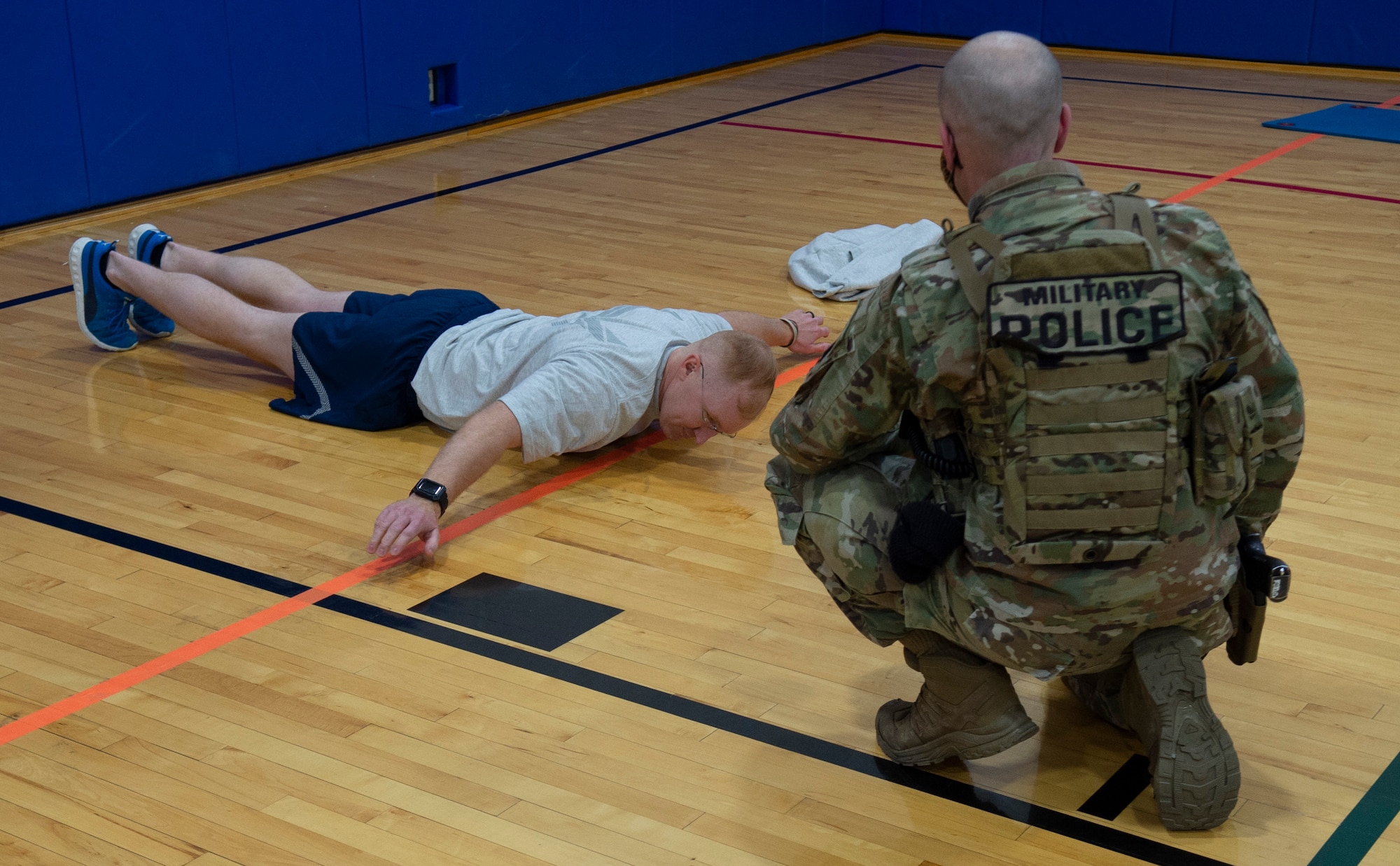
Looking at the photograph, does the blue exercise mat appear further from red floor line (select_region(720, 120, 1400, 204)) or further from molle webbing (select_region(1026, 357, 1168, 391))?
molle webbing (select_region(1026, 357, 1168, 391))

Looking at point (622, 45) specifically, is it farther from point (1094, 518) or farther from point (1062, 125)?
point (1094, 518)

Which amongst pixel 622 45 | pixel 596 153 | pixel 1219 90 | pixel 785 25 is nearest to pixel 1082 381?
pixel 596 153

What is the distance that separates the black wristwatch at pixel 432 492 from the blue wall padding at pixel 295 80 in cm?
390

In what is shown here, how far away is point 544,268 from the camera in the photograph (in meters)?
4.96

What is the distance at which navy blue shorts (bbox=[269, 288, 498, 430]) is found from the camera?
3.53 m

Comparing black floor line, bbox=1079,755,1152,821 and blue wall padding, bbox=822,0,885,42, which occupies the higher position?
blue wall padding, bbox=822,0,885,42

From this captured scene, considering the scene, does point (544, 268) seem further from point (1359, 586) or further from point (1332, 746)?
point (1332, 746)

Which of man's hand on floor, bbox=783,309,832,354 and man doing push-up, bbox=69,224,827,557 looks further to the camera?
man's hand on floor, bbox=783,309,832,354

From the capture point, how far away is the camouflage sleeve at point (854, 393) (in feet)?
6.45

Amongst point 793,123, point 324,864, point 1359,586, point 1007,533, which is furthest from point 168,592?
point 793,123

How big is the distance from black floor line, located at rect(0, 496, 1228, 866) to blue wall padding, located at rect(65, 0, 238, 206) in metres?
3.03

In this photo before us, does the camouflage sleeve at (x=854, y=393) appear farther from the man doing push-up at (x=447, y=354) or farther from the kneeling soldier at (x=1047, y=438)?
the man doing push-up at (x=447, y=354)

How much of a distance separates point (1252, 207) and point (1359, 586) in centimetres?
330

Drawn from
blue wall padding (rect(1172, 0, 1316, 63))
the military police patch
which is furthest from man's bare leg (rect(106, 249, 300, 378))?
blue wall padding (rect(1172, 0, 1316, 63))
